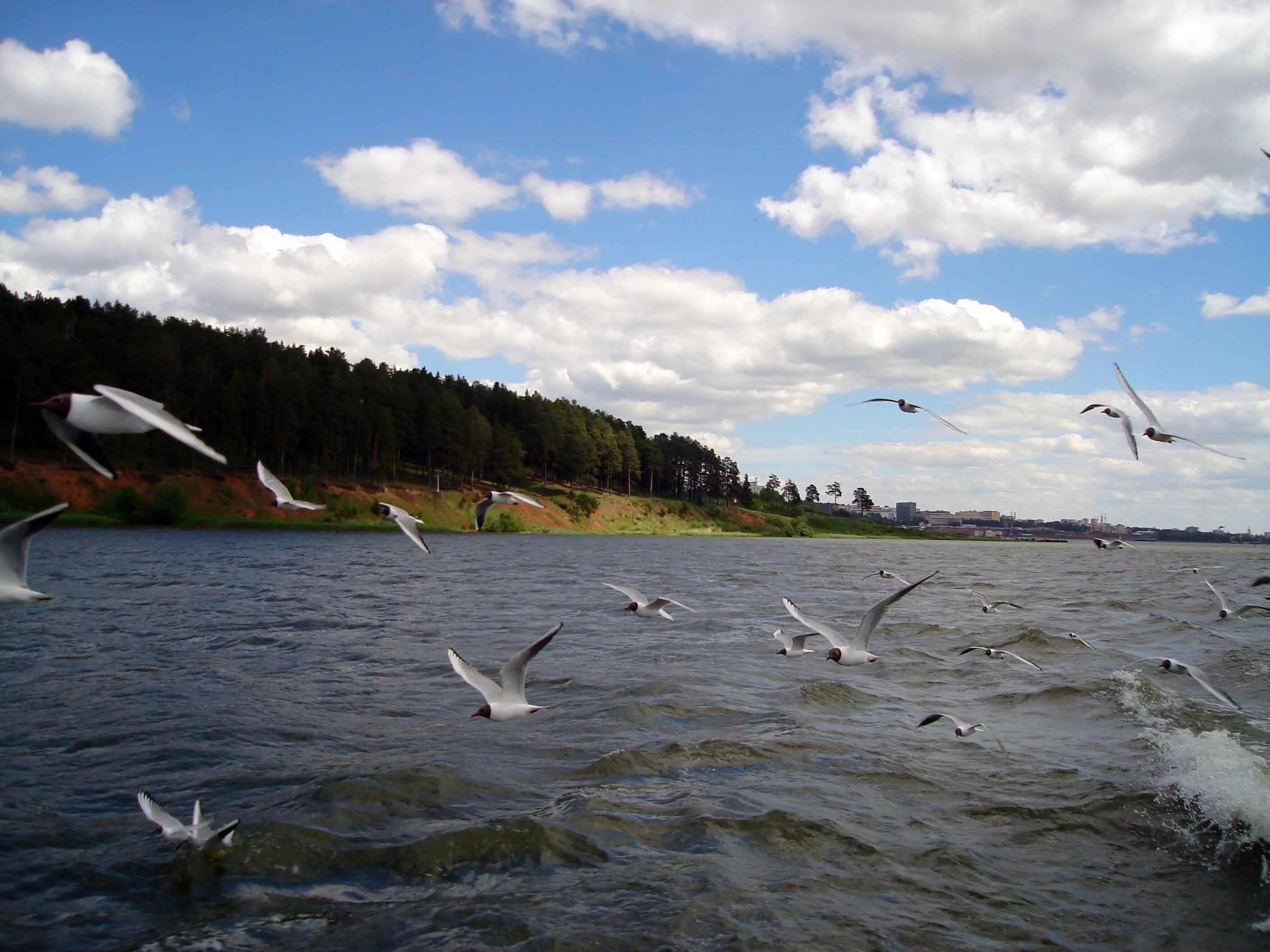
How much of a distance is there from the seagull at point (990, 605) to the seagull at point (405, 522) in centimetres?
1711

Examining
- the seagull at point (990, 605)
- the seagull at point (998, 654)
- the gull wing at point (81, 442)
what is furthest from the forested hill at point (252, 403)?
the gull wing at point (81, 442)

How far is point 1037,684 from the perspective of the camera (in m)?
18.5

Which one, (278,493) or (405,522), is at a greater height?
(278,493)

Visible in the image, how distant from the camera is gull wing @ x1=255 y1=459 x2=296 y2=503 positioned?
27.9 ft

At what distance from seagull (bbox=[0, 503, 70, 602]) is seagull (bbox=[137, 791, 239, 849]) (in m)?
2.15

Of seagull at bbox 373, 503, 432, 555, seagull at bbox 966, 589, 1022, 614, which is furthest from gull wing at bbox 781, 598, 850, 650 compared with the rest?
seagull at bbox 966, 589, 1022, 614

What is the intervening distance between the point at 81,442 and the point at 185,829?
14.0ft

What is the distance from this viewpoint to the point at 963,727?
11102mm

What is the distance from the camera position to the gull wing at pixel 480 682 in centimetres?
981

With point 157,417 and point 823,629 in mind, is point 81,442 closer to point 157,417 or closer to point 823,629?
point 157,417

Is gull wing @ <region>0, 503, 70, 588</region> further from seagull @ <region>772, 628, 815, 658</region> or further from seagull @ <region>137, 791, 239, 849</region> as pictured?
seagull @ <region>772, 628, 815, 658</region>

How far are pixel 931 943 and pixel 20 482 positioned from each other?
8419 cm

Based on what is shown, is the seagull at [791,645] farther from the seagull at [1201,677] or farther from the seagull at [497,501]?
the seagull at [497,501]

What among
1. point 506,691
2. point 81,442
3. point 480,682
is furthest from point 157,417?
point 506,691
